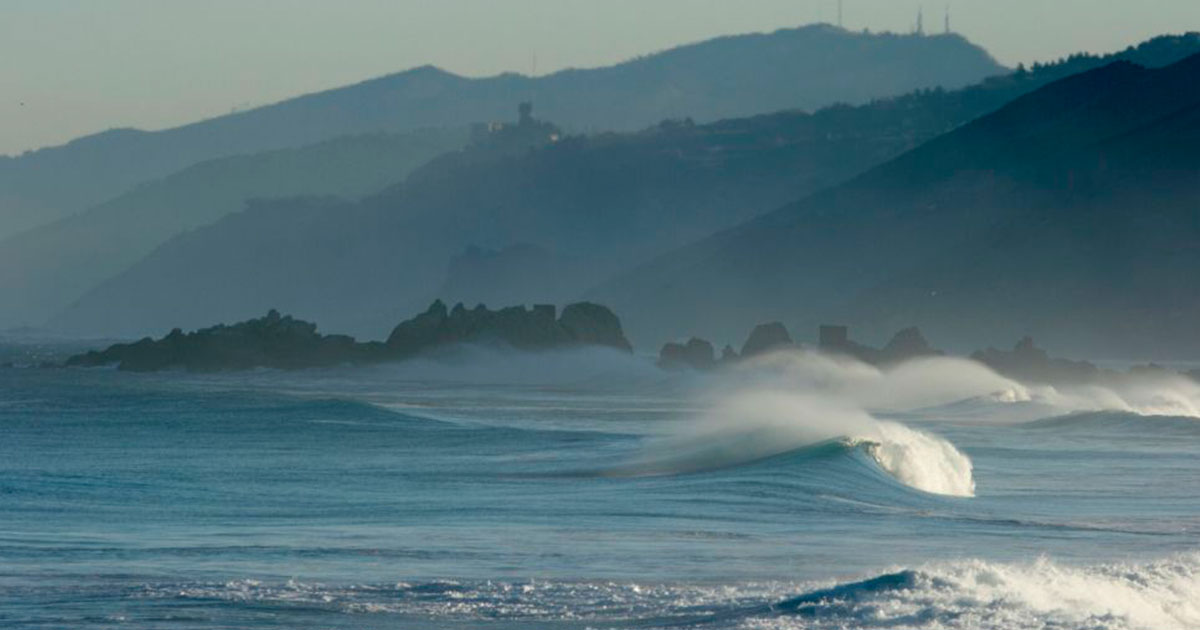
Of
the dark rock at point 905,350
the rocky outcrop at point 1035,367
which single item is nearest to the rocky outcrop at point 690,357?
the dark rock at point 905,350

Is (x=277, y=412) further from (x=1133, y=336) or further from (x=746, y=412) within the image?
(x=1133, y=336)

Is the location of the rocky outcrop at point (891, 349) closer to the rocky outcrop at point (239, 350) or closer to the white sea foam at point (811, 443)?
the rocky outcrop at point (239, 350)

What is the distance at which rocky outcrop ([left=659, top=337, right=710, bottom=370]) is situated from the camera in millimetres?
119919

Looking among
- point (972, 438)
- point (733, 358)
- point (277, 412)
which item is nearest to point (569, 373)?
point (733, 358)

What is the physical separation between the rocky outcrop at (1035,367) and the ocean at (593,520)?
26286 mm

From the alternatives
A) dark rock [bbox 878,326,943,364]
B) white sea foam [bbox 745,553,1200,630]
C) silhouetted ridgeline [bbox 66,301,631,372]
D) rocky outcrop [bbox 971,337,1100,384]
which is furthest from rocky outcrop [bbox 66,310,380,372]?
white sea foam [bbox 745,553,1200,630]

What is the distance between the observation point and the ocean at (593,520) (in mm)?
24609

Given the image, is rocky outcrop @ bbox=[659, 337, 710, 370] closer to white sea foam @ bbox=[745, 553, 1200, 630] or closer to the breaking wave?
white sea foam @ bbox=[745, 553, 1200, 630]

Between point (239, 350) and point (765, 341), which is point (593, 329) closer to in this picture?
point (765, 341)

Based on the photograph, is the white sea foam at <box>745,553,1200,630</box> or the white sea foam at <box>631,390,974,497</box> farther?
the white sea foam at <box>631,390,974,497</box>

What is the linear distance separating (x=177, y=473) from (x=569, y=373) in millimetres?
74159

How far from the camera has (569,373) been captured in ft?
385

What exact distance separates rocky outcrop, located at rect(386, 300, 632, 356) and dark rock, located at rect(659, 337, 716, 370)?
2.51 metres

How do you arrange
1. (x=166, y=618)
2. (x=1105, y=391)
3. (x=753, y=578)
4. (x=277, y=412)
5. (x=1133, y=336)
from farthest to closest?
(x=1133, y=336)
(x=1105, y=391)
(x=277, y=412)
(x=753, y=578)
(x=166, y=618)
